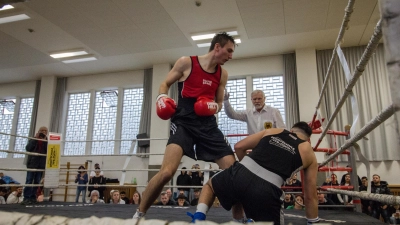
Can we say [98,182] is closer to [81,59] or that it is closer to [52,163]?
[81,59]

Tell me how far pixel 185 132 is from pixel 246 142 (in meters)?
0.33

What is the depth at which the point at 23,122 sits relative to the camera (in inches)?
320

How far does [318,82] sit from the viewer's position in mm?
6156

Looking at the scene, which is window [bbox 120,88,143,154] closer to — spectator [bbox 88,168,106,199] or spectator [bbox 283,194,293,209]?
spectator [bbox 88,168,106,199]

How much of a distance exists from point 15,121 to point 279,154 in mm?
8682

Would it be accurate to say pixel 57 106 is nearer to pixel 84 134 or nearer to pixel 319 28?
pixel 84 134

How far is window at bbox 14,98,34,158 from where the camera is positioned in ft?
26.1

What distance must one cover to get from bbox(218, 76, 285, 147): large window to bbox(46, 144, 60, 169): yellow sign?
12.0 ft

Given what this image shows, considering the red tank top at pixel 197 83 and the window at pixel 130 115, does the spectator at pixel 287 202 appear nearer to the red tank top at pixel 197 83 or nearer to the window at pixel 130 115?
the red tank top at pixel 197 83

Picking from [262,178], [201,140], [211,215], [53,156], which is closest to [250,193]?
[262,178]

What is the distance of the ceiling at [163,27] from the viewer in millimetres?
4711

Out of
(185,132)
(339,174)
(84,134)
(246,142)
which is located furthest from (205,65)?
(84,134)

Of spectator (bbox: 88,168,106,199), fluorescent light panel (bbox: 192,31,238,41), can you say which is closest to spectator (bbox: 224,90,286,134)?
fluorescent light panel (bbox: 192,31,238,41)

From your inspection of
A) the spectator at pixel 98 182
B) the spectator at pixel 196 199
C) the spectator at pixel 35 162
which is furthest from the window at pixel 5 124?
the spectator at pixel 196 199
